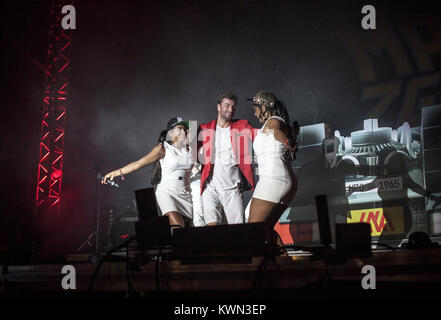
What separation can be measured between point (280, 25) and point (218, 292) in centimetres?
531

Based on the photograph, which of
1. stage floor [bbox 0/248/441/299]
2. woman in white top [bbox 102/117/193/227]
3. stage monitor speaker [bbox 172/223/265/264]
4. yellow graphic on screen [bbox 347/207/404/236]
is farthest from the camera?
yellow graphic on screen [bbox 347/207/404/236]

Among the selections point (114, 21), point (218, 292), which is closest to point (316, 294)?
point (218, 292)

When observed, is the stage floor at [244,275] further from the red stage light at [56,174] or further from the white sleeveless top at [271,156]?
the red stage light at [56,174]

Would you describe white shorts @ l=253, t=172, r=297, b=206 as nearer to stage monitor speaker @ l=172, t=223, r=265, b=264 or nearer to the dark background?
stage monitor speaker @ l=172, t=223, r=265, b=264

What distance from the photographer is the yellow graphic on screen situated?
5.17 meters

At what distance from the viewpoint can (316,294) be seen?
0.77 m

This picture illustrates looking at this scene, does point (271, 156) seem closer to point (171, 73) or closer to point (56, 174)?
point (171, 73)

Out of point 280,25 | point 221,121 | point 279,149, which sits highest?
point 280,25

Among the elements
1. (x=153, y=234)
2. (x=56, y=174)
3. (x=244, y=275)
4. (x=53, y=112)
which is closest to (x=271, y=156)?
(x=153, y=234)

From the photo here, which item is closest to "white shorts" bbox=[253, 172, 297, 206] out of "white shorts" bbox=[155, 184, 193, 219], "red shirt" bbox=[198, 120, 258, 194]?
"red shirt" bbox=[198, 120, 258, 194]

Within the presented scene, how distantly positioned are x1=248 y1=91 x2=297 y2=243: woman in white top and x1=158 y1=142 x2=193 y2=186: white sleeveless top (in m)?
1.04

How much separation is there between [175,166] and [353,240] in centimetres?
257

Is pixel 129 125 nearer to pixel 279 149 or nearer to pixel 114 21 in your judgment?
pixel 114 21

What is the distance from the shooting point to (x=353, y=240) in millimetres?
913
